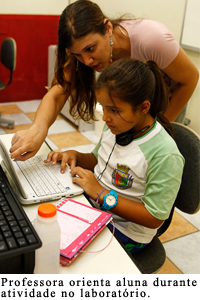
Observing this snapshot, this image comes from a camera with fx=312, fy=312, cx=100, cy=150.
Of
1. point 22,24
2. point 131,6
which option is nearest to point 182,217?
point 131,6

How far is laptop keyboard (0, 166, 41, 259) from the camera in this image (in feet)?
1.93

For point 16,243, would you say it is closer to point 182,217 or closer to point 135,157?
point 135,157

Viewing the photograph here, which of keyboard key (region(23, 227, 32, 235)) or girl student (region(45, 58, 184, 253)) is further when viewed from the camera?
girl student (region(45, 58, 184, 253))

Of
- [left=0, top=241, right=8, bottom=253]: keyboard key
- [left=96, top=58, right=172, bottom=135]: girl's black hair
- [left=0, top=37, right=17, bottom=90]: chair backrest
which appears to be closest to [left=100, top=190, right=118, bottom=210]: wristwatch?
[left=96, top=58, right=172, bottom=135]: girl's black hair

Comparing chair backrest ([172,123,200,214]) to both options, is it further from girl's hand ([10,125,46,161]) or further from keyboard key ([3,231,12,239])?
keyboard key ([3,231,12,239])

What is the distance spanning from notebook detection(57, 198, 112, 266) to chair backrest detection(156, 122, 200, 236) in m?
0.40

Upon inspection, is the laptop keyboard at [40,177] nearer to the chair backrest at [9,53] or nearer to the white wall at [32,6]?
the chair backrest at [9,53]

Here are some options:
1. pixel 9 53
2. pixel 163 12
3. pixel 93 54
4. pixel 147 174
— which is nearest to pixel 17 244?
pixel 147 174

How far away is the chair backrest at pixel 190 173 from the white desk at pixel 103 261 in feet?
1.38

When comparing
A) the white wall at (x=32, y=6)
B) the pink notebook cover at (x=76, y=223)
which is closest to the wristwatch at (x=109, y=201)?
the pink notebook cover at (x=76, y=223)

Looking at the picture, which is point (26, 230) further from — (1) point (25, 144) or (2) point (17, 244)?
(1) point (25, 144)

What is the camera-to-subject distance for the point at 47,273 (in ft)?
2.10

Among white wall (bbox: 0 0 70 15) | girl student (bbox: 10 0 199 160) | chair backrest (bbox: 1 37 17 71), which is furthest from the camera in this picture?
white wall (bbox: 0 0 70 15)

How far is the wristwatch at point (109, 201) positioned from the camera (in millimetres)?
924
